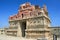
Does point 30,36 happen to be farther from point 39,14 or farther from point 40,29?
point 39,14

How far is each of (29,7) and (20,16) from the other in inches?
122

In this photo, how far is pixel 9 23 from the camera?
3334cm

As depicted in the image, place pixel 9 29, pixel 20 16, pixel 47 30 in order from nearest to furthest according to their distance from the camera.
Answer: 1. pixel 47 30
2. pixel 20 16
3. pixel 9 29

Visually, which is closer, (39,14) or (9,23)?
(39,14)

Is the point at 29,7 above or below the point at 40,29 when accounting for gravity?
above

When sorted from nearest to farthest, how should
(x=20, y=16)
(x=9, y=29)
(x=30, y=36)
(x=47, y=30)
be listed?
(x=47, y=30) → (x=30, y=36) → (x=20, y=16) → (x=9, y=29)

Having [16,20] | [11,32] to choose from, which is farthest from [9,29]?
[16,20]

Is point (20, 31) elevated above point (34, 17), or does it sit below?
below

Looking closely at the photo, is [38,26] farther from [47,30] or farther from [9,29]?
[9,29]

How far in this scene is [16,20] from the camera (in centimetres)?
3108

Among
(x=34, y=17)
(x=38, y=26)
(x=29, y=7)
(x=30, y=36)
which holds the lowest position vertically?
(x=30, y=36)

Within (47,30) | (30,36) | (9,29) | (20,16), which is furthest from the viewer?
(9,29)

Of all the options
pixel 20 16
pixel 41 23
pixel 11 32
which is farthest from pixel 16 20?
pixel 41 23

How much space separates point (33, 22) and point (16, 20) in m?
5.63
